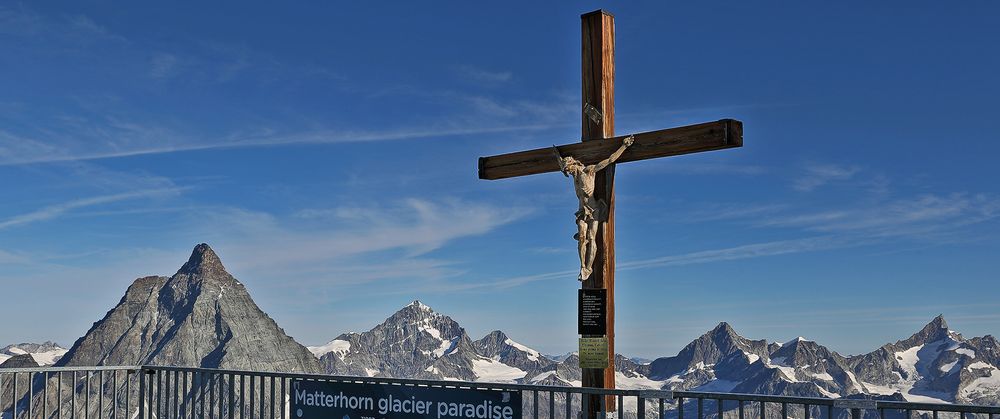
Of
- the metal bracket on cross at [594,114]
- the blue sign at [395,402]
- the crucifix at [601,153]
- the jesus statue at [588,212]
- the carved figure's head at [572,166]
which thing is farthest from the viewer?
the metal bracket on cross at [594,114]

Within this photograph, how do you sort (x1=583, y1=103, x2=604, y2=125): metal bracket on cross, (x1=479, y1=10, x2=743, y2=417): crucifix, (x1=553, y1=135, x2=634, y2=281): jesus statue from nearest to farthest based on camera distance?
1. (x1=479, y1=10, x2=743, y2=417): crucifix
2. (x1=553, y1=135, x2=634, y2=281): jesus statue
3. (x1=583, y1=103, x2=604, y2=125): metal bracket on cross

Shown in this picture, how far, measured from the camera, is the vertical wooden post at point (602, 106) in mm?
9672

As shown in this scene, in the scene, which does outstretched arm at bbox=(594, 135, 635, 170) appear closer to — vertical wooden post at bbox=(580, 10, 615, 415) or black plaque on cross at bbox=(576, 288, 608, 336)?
vertical wooden post at bbox=(580, 10, 615, 415)

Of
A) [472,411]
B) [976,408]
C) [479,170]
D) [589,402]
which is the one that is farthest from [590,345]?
[976,408]

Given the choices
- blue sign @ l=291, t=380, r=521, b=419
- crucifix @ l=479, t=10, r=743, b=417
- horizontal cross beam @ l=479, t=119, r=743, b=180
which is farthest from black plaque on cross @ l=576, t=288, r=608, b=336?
horizontal cross beam @ l=479, t=119, r=743, b=180

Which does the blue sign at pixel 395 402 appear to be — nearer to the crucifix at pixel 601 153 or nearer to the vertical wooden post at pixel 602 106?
the crucifix at pixel 601 153

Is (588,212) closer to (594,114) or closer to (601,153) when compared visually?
(601,153)

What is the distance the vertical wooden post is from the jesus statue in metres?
0.07

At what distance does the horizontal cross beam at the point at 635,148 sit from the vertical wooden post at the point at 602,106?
0.17 m

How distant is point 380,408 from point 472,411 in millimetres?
1130

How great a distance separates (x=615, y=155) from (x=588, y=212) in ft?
1.91

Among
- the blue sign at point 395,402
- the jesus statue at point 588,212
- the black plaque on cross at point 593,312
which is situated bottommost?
the blue sign at point 395,402

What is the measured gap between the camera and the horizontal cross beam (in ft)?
29.4

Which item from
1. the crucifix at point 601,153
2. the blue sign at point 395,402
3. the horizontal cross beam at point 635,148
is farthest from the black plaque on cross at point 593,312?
the horizontal cross beam at point 635,148
